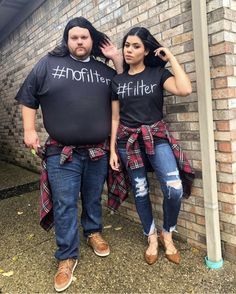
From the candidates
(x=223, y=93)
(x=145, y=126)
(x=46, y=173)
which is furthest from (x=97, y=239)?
(x=223, y=93)

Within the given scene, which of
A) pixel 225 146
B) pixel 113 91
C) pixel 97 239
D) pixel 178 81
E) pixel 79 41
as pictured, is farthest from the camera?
pixel 97 239

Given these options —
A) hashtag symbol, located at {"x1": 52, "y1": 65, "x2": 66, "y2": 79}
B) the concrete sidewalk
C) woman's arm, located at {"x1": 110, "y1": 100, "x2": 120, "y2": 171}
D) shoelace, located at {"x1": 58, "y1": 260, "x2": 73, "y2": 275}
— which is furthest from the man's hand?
the concrete sidewalk

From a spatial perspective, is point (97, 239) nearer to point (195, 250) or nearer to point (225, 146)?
point (195, 250)

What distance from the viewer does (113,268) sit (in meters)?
2.71

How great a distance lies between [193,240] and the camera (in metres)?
2.89

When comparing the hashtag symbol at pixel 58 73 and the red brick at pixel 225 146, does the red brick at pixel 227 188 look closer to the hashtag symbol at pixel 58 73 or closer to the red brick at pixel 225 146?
the red brick at pixel 225 146

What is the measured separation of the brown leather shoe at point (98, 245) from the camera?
9.52 ft

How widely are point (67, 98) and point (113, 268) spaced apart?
1416 mm

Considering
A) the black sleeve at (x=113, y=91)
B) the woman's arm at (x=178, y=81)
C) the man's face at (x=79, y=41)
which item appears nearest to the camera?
the woman's arm at (x=178, y=81)

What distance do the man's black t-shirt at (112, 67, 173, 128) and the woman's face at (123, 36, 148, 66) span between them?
0.40ft

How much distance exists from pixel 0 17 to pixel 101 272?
4824mm

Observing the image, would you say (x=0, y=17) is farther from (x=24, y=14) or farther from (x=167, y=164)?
(x=167, y=164)

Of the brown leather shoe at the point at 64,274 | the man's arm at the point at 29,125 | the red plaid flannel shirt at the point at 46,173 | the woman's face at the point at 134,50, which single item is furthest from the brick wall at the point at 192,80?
the man's arm at the point at 29,125

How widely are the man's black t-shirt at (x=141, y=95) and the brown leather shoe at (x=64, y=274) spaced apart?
1195 millimetres
